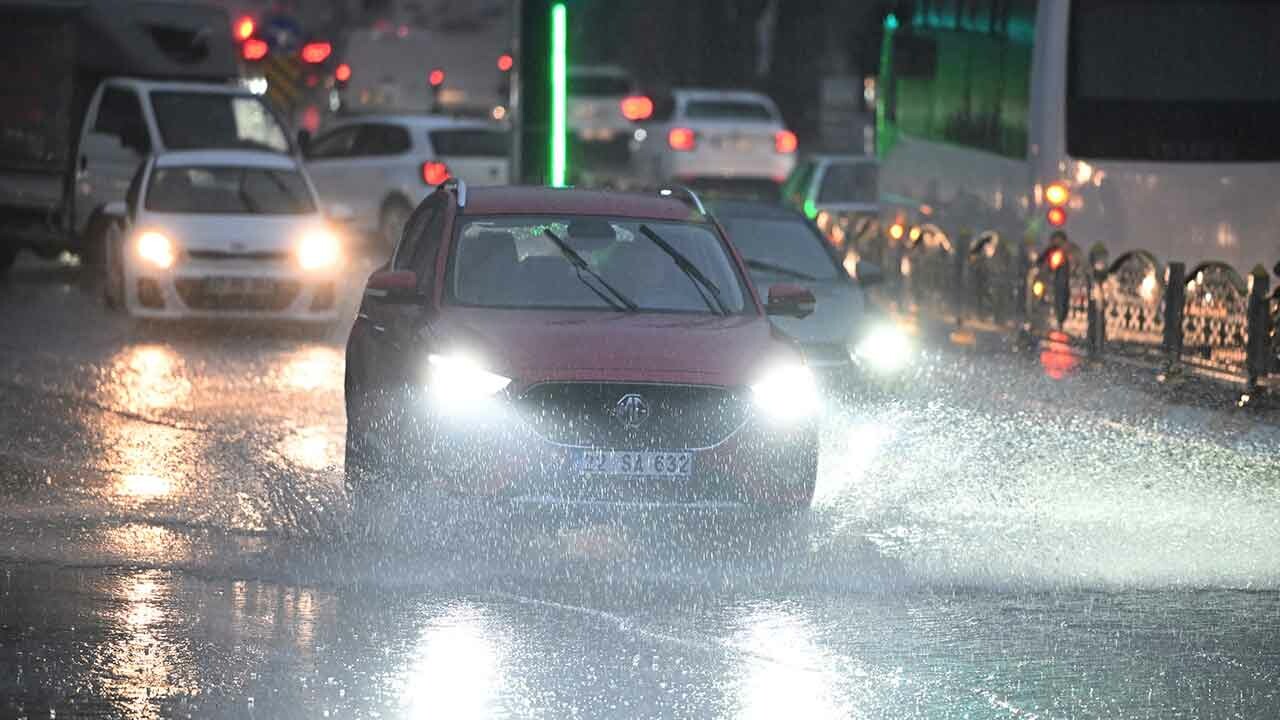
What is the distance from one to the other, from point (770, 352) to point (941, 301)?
549 inches

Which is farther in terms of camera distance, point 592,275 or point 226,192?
point 226,192

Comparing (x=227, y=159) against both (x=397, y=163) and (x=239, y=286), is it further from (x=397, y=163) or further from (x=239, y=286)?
(x=397, y=163)

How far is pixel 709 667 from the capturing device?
26.5 feet

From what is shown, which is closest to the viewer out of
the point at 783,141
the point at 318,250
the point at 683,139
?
the point at 318,250

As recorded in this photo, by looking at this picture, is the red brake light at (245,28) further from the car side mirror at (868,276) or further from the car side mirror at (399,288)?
the car side mirror at (399,288)

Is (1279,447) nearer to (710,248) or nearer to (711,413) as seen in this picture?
(710,248)

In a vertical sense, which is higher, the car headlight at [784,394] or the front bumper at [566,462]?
the car headlight at [784,394]

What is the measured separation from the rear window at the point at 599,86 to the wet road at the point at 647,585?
119 ft

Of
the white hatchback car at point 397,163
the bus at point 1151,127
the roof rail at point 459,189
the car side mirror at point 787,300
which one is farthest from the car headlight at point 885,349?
the white hatchback car at point 397,163

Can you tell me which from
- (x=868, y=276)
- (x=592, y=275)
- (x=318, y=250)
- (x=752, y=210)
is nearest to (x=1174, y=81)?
(x=752, y=210)

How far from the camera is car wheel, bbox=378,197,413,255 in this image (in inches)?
1271

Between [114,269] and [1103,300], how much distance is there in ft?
27.2

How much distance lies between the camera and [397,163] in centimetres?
3250

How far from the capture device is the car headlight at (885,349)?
16531 mm
